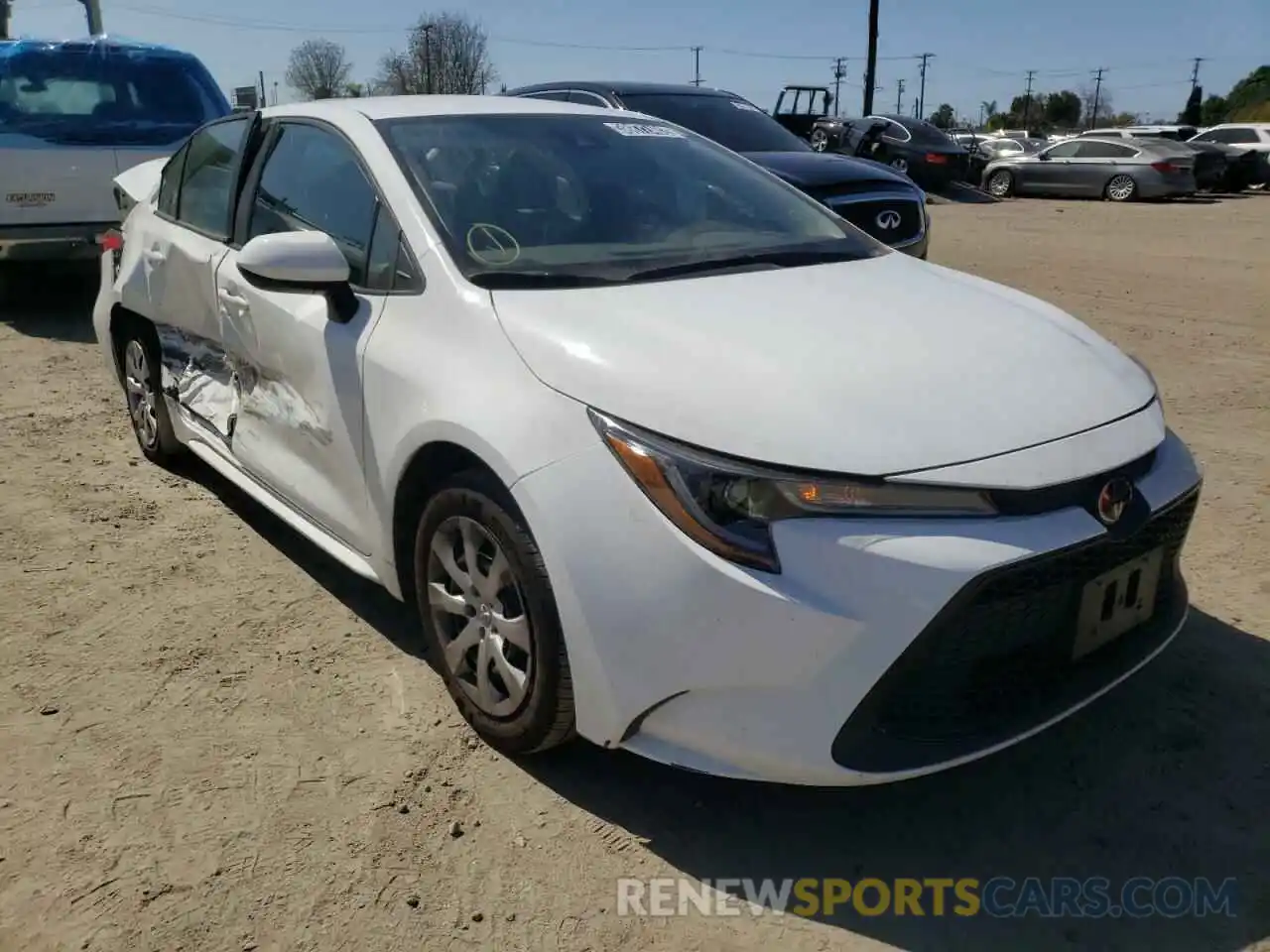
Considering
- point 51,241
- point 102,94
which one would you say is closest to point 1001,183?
point 102,94

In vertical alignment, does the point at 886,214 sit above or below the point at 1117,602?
above

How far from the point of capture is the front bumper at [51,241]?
735 centimetres

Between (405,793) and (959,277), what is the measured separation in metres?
2.10

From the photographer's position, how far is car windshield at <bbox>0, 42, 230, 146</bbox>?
7.71m

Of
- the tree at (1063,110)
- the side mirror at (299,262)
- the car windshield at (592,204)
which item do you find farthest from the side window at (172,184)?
the tree at (1063,110)

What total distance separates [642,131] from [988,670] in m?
Result: 2.22

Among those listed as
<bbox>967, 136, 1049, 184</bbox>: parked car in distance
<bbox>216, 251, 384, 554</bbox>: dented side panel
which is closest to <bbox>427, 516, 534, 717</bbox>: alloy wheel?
<bbox>216, 251, 384, 554</bbox>: dented side panel

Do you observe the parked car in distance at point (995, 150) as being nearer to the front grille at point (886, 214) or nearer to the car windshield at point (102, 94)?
the front grille at point (886, 214)

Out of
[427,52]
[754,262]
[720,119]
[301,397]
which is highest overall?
[427,52]

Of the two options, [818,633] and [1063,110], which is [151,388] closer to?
[818,633]

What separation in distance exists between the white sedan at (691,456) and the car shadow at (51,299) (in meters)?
5.18

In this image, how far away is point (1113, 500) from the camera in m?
2.21

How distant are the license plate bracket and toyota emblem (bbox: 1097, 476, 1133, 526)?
13cm

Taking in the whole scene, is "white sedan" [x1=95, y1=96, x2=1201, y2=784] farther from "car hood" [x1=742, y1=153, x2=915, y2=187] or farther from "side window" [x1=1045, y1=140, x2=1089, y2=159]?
"side window" [x1=1045, y1=140, x2=1089, y2=159]
